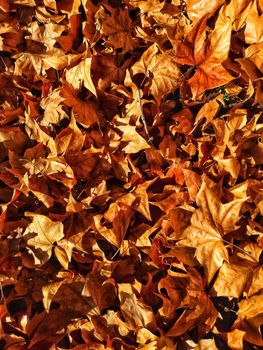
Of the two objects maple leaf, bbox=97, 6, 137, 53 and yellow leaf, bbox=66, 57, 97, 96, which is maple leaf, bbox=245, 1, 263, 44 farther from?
yellow leaf, bbox=66, 57, 97, 96

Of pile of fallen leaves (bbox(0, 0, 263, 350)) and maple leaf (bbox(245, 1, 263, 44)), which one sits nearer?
pile of fallen leaves (bbox(0, 0, 263, 350))

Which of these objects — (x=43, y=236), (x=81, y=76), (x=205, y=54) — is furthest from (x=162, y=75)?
(x=43, y=236)

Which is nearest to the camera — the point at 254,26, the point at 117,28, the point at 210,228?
the point at 210,228

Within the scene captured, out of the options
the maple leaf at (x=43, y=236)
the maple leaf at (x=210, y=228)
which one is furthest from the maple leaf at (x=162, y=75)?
the maple leaf at (x=43, y=236)

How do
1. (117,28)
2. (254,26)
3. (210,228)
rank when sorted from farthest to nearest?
(117,28), (254,26), (210,228)

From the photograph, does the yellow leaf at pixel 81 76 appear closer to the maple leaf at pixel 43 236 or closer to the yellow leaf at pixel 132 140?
the yellow leaf at pixel 132 140

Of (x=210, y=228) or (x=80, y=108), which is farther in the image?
(x=80, y=108)

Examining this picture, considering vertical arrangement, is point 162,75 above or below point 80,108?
above

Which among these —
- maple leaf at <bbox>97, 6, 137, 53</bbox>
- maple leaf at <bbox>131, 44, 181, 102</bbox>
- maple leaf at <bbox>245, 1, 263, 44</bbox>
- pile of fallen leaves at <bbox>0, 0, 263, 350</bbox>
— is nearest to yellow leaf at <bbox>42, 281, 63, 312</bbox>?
pile of fallen leaves at <bbox>0, 0, 263, 350</bbox>

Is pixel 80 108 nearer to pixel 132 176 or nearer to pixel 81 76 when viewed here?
pixel 81 76
